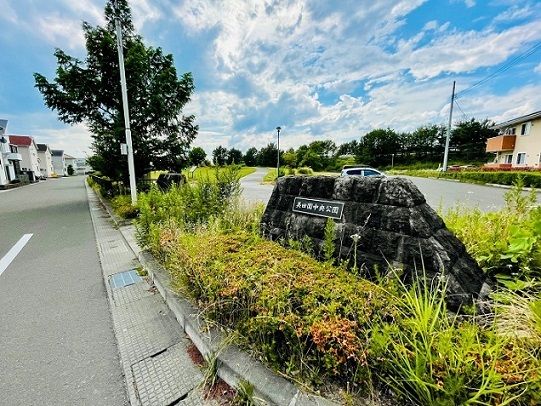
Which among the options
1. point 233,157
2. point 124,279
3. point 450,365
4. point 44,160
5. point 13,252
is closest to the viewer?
point 450,365

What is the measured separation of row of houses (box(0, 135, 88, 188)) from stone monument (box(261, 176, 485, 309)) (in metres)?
16.2

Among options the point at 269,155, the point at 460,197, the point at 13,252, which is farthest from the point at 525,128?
the point at 269,155

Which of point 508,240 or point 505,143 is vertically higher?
point 505,143

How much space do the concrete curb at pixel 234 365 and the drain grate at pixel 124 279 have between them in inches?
50.4

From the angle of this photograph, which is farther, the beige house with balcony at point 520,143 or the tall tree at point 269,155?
the tall tree at point 269,155

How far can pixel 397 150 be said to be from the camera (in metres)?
62.9

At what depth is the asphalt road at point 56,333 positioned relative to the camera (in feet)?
6.37

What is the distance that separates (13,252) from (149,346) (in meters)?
5.36

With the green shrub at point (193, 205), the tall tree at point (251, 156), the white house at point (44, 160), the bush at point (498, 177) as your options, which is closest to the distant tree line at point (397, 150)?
the tall tree at point (251, 156)

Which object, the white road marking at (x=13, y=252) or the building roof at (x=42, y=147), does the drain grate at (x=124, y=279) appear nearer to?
the white road marking at (x=13, y=252)

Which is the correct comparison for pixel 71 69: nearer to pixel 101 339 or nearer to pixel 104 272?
pixel 104 272

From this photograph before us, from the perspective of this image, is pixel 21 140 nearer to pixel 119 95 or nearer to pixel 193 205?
pixel 119 95

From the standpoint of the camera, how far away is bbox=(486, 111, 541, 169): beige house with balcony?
21391mm

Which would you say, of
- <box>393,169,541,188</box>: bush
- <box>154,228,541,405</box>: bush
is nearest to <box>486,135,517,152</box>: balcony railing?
<box>393,169,541,188</box>: bush
